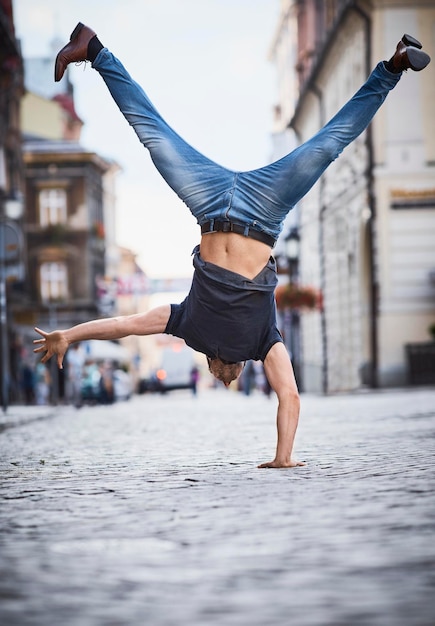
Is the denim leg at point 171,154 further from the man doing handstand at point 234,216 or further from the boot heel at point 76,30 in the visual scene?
the boot heel at point 76,30

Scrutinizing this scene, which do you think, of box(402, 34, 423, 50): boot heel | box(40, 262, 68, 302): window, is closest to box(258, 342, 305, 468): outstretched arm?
box(402, 34, 423, 50): boot heel

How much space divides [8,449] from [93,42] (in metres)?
4.80

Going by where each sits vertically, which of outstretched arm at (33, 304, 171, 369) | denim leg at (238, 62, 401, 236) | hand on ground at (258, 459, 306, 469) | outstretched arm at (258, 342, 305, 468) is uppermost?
denim leg at (238, 62, 401, 236)

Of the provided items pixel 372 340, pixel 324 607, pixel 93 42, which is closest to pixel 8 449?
pixel 93 42

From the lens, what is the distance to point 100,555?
4680 millimetres

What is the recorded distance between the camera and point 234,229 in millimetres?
7457

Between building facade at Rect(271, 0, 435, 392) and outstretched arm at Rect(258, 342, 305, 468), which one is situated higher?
building facade at Rect(271, 0, 435, 392)

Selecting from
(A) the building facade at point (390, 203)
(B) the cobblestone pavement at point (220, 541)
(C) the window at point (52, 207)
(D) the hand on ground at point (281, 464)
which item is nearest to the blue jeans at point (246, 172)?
(D) the hand on ground at point (281, 464)

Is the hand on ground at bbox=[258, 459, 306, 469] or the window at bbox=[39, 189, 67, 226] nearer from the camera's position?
the hand on ground at bbox=[258, 459, 306, 469]

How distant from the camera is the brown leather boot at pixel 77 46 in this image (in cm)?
774

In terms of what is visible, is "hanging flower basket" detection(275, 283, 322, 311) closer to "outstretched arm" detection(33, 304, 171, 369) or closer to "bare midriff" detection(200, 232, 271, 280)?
"outstretched arm" detection(33, 304, 171, 369)

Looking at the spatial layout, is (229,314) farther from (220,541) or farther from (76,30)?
(220,541)

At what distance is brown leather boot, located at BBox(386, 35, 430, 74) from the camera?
24.4ft

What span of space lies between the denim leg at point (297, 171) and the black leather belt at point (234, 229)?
6cm
